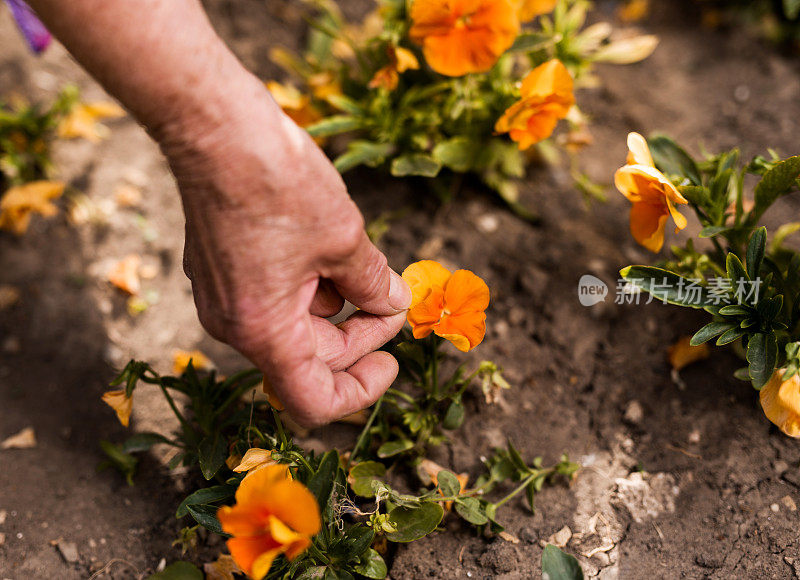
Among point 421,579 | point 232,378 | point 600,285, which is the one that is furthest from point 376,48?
point 421,579

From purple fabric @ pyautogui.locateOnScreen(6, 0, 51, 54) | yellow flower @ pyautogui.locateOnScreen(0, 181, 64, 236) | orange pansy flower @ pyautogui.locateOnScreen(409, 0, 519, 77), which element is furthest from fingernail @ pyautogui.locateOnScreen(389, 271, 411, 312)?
purple fabric @ pyautogui.locateOnScreen(6, 0, 51, 54)

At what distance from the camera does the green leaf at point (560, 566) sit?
116 centimetres

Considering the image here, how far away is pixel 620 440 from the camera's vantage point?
1506 mm

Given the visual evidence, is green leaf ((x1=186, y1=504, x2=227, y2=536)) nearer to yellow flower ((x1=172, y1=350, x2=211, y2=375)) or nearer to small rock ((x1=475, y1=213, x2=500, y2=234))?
yellow flower ((x1=172, y1=350, x2=211, y2=375))

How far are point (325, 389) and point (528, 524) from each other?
65cm

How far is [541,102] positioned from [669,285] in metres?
0.56

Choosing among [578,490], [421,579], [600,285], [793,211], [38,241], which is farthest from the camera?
[38,241]

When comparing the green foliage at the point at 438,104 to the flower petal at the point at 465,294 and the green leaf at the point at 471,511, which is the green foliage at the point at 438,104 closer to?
the flower petal at the point at 465,294

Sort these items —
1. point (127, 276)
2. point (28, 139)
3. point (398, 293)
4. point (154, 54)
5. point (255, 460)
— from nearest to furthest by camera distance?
point (154, 54)
point (255, 460)
point (398, 293)
point (127, 276)
point (28, 139)

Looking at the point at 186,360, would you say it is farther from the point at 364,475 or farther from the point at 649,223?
the point at 649,223

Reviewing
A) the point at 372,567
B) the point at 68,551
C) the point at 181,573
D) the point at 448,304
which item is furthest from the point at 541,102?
the point at 68,551

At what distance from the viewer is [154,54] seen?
0.94 meters

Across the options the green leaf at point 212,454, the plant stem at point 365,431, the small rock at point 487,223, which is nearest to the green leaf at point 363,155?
the small rock at point 487,223

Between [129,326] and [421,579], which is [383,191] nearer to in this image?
[129,326]
